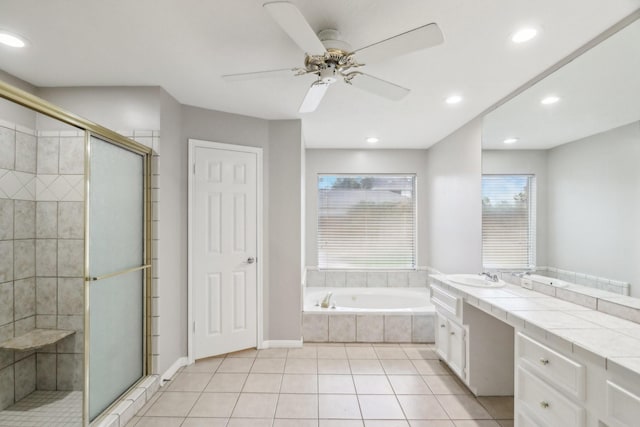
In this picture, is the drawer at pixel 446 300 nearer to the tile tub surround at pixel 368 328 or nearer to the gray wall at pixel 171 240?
the tile tub surround at pixel 368 328

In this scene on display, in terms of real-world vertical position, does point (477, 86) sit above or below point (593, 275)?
above

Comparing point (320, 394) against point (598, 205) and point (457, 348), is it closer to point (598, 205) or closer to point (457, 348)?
point (457, 348)

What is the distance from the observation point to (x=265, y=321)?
129 inches

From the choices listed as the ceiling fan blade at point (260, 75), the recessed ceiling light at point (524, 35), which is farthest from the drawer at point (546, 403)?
the ceiling fan blade at point (260, 75)

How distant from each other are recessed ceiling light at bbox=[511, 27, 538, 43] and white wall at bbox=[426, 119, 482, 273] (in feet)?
4.33

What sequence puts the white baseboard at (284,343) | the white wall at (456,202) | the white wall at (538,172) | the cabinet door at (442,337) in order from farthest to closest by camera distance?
1. the white baseboard at (284,343)
2. the white wall at (456,202)
3. the cabinet door at (442,337)
4. the white wall at (538,172)

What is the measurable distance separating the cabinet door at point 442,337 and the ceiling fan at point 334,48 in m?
2.02

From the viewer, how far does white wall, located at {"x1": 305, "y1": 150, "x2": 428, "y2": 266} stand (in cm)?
459

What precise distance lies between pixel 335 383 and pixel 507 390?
132 centimetres

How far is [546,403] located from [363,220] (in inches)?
128

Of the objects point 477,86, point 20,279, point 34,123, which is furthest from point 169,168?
point 477,86

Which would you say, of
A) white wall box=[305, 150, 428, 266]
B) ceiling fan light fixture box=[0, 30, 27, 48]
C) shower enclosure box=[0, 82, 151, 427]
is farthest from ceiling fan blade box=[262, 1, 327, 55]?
white wall box=[305, 150, 428, 266]

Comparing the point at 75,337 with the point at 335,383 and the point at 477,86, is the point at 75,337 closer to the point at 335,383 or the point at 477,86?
the point at 335,383

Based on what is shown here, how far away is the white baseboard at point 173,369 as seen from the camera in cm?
259
